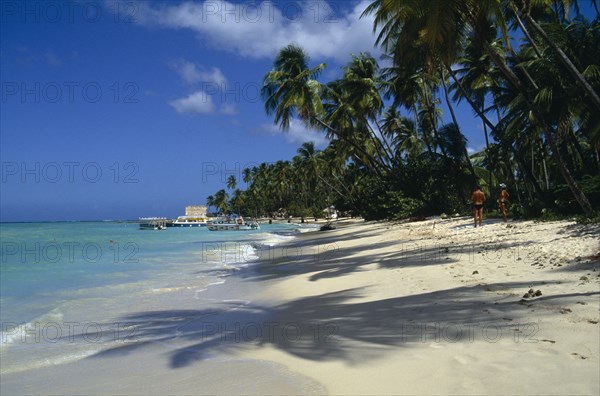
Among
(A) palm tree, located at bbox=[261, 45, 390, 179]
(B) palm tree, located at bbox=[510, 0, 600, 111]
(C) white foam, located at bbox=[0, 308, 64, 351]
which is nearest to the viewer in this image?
(C) white foam, located at bbox=[0, 308, 64, 351]

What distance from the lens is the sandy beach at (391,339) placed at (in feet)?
11.3

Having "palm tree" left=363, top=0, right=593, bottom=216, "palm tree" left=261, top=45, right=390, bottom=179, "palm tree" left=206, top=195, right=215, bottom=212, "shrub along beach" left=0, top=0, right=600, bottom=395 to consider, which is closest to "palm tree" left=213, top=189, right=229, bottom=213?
"palm tree" left=206, top=195, right=215, bottom=212

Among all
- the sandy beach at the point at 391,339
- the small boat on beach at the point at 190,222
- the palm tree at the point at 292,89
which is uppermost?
the palm tree at the point at 292,89

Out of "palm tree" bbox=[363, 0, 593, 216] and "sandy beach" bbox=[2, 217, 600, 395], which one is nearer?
"sandy beach" bbox=[2, 217, 600, 395]

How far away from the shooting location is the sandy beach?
346 centimetres

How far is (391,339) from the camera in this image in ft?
14.8

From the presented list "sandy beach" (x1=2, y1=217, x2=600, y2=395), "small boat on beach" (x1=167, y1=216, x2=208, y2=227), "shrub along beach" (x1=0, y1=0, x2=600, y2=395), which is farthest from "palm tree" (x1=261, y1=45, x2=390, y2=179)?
"small boat on beach" (x1=167, y1=216, x2=208, y2=227)

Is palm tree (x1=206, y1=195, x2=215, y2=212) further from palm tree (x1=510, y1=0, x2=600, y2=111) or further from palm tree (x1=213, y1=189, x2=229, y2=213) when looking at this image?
palm tree (x1=510, y1=0, x2=600, y2=111)

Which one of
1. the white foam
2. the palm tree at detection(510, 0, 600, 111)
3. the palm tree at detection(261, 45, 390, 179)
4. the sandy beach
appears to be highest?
the palm tree at detection(261, 45, 390, 179)

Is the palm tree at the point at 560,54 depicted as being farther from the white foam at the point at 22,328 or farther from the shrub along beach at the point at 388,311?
the white foam at the point at 22,328

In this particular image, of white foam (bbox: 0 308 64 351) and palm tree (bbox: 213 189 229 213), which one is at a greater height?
palm tree (bbox: 213 189 229 213)

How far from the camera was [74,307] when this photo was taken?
9.06 metres

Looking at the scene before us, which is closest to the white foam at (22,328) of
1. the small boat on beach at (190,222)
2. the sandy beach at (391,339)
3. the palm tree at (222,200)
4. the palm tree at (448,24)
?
the sandy beach at (391,339)

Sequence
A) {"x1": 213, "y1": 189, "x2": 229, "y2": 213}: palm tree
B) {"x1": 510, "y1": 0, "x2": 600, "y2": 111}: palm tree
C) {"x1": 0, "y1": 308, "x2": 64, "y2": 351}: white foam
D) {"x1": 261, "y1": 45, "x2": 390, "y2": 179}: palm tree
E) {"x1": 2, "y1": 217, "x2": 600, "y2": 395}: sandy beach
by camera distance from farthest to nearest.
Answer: {"x1": 213, "y1": 189, "x2": 229, "y2": 213}: palm tree
{"x1": 261, "y1": 45, "x2": 390, "y2": 179}: palm tree
{"x1": 510, "y1": 0, "x2": 600, "y2": 111}: palm tree
{"x1": 0, "y1": 308, "x2": 64, "y2": 351}: white foam
{"x1": 2, "y1": 217, "x2": 600, "y2": 395}: sandy beach
